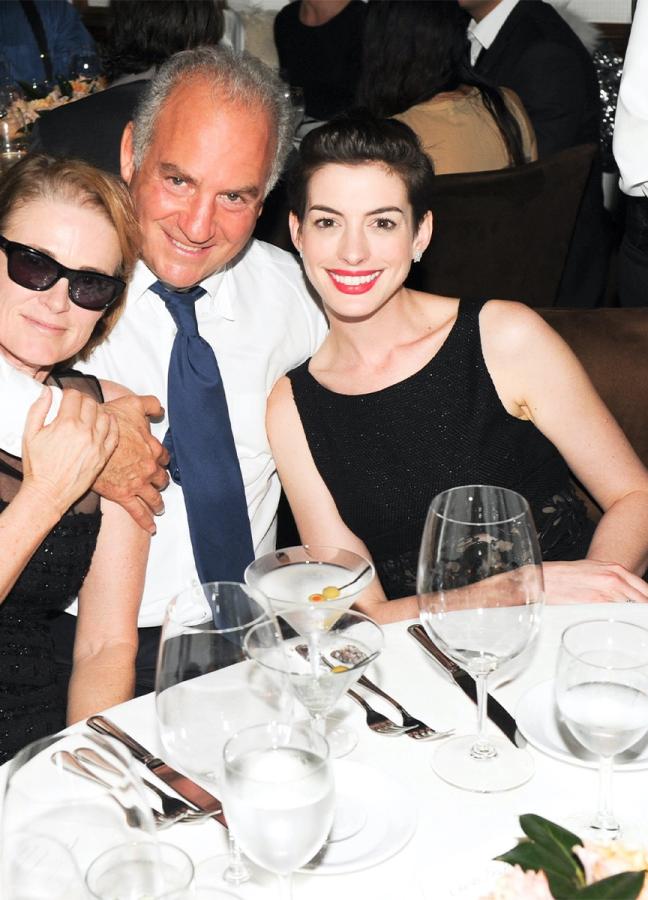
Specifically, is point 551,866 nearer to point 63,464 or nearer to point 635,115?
point 63,464

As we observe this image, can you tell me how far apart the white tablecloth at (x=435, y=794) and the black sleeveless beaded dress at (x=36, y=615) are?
60 centimetres

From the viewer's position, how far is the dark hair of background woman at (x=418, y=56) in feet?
12.1

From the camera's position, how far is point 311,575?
1.46 m

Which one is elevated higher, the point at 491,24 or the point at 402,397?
the point at 491,24

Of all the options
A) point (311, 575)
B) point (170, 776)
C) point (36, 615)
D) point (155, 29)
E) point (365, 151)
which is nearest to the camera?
point (170, 776)

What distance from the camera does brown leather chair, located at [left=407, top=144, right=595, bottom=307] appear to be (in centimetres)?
353

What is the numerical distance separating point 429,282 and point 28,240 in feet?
6.54

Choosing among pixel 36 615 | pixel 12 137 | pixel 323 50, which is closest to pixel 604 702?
pixel 36 615

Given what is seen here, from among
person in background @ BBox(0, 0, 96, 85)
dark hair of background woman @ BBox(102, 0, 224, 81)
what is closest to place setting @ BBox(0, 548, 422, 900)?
dark hair of background woman @ BBox(102, 0, 224, 81)

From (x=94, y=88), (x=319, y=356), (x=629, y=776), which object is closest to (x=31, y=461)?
(x=319, y=356)

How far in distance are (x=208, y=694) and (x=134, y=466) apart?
3.10 ft

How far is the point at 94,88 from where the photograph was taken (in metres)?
4.44

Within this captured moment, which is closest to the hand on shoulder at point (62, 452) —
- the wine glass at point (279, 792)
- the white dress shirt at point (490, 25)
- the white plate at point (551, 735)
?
the white plate at point (551, 735)

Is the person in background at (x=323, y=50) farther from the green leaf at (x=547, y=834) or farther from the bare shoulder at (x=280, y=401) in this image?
the green leaf at (x=547, y=834)
